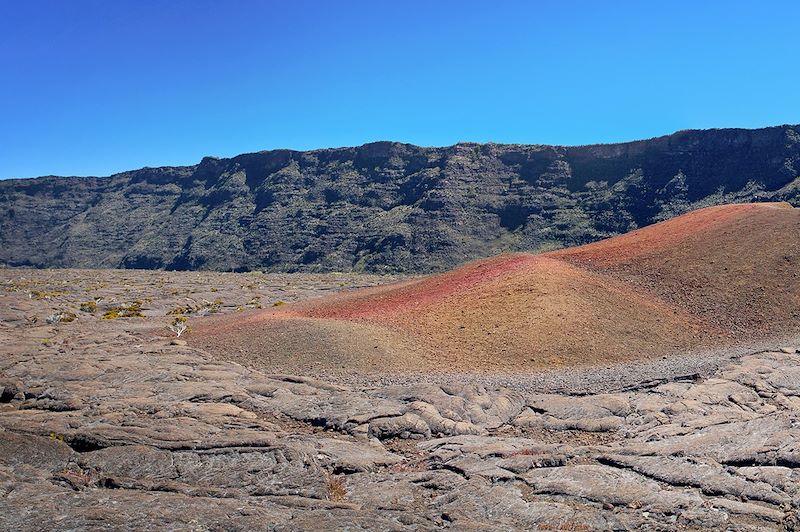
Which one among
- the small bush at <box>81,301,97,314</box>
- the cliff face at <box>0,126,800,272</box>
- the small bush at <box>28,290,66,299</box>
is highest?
the cliff face at <box>0,126,800,272</box>

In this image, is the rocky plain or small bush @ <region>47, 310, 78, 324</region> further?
small bush @ <region>47, 310, 78, 324</region>

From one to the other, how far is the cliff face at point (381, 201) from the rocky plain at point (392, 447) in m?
71.7

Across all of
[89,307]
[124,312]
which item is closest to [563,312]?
→ [124,312]

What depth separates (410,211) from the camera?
107750mm

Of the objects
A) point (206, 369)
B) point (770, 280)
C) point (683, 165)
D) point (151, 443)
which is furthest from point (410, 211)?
point (151, 443)

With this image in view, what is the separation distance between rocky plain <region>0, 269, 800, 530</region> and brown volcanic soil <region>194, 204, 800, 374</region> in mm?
2191

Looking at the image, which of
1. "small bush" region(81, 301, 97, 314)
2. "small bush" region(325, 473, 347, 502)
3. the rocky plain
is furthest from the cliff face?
"small bush" region(325, 473, 347, 502)

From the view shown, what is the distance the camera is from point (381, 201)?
377 ft

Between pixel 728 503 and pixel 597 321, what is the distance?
14.8 metres

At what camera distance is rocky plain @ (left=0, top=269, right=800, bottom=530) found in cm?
962

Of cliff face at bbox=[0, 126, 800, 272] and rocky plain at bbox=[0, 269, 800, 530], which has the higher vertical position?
cliff face at bbox=[0, 126, 800, 272]

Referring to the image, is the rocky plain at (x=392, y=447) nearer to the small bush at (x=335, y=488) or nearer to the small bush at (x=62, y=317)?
the small bush at (x=335, y=488)

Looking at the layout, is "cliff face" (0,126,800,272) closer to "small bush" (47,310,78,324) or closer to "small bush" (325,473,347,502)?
"small bush" (47,310,78,324)

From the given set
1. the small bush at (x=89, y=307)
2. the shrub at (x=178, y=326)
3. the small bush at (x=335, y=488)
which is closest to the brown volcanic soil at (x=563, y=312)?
the shrub at (x=178, y=326)
